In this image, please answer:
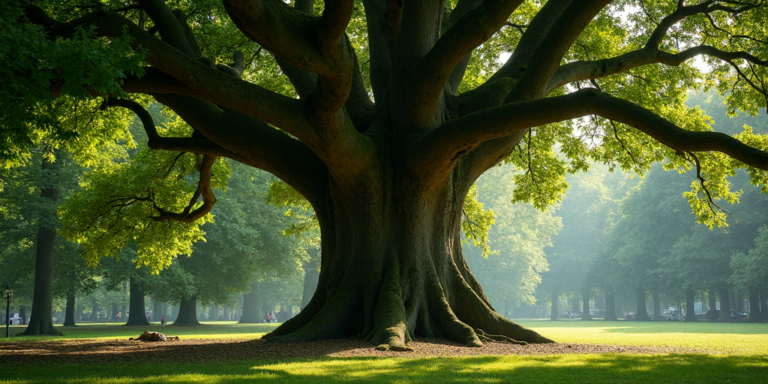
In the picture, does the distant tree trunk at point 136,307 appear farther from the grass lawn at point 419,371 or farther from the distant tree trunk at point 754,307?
the distant tree trunk at point 754,307

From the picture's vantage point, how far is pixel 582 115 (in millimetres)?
9344

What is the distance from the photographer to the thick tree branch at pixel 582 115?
345 inches

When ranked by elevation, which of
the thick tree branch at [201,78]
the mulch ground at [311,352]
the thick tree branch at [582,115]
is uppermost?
the thick tree branch at [201,78]

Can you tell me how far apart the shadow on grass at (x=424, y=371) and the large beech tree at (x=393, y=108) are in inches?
89.2

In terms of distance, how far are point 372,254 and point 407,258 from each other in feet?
2.34

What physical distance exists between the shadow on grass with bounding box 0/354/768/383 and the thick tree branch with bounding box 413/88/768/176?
322 centimetres

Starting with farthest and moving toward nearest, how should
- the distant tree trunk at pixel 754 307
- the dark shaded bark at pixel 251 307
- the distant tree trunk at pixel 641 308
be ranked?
the distant tree trunk at pixel 641 308 < the dark shaded bark at pixel 251 307 < the distant tree trunk at pixel 754 307

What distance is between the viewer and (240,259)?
33094mm

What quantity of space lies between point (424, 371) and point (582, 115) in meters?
5.16

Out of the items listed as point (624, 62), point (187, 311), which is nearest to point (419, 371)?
point (624, 62)

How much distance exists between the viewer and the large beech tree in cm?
807

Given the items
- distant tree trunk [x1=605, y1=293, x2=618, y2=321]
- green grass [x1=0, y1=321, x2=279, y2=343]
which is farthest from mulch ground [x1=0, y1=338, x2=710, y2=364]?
distant tree trunk [x1=605, y1=293, x2=618, y2=321]

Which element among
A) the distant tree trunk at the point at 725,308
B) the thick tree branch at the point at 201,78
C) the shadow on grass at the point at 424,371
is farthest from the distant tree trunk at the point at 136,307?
the distant tree trunk at the point at 725,308

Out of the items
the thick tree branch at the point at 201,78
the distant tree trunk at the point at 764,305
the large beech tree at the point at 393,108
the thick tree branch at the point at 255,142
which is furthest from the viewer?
the distant tree trunk at the point at 764,305
